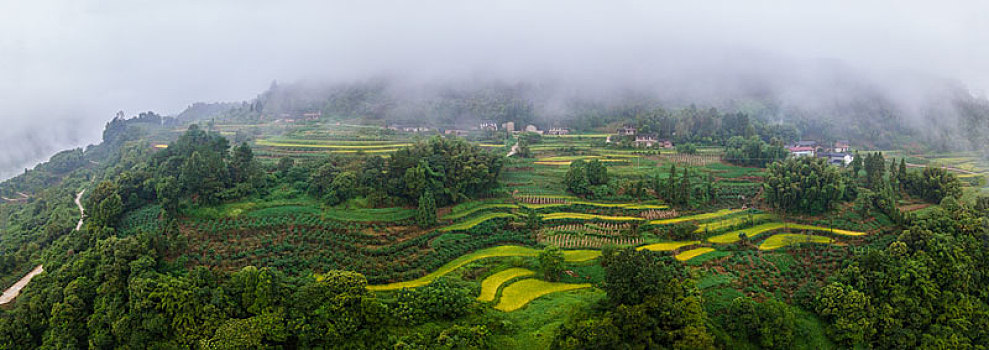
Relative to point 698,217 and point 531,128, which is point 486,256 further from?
point 531,128

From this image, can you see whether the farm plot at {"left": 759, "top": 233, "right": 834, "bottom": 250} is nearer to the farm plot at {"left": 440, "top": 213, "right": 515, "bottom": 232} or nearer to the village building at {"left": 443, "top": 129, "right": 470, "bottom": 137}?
the farm plot at {"left": 440, "top": 213, "right": 515, "bottom": 232}

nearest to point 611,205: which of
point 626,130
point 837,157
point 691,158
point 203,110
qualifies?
point 691,158

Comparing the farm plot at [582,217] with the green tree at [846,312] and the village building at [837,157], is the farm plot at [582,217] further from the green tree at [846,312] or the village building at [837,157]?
the village building at [837,157]

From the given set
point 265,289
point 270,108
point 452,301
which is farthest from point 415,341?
point 270,108

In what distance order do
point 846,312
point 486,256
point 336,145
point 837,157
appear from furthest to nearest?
1. point 336,145
2. point 837,157
3. point 486,256
4. point 846,312

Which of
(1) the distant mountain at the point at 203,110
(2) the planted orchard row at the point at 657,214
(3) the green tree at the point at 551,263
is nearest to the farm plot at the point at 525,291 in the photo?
(3) the green tree at the point at 551,263

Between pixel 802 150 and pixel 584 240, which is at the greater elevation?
pixel 802 150

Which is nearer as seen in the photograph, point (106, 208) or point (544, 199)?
point (106, 208)
